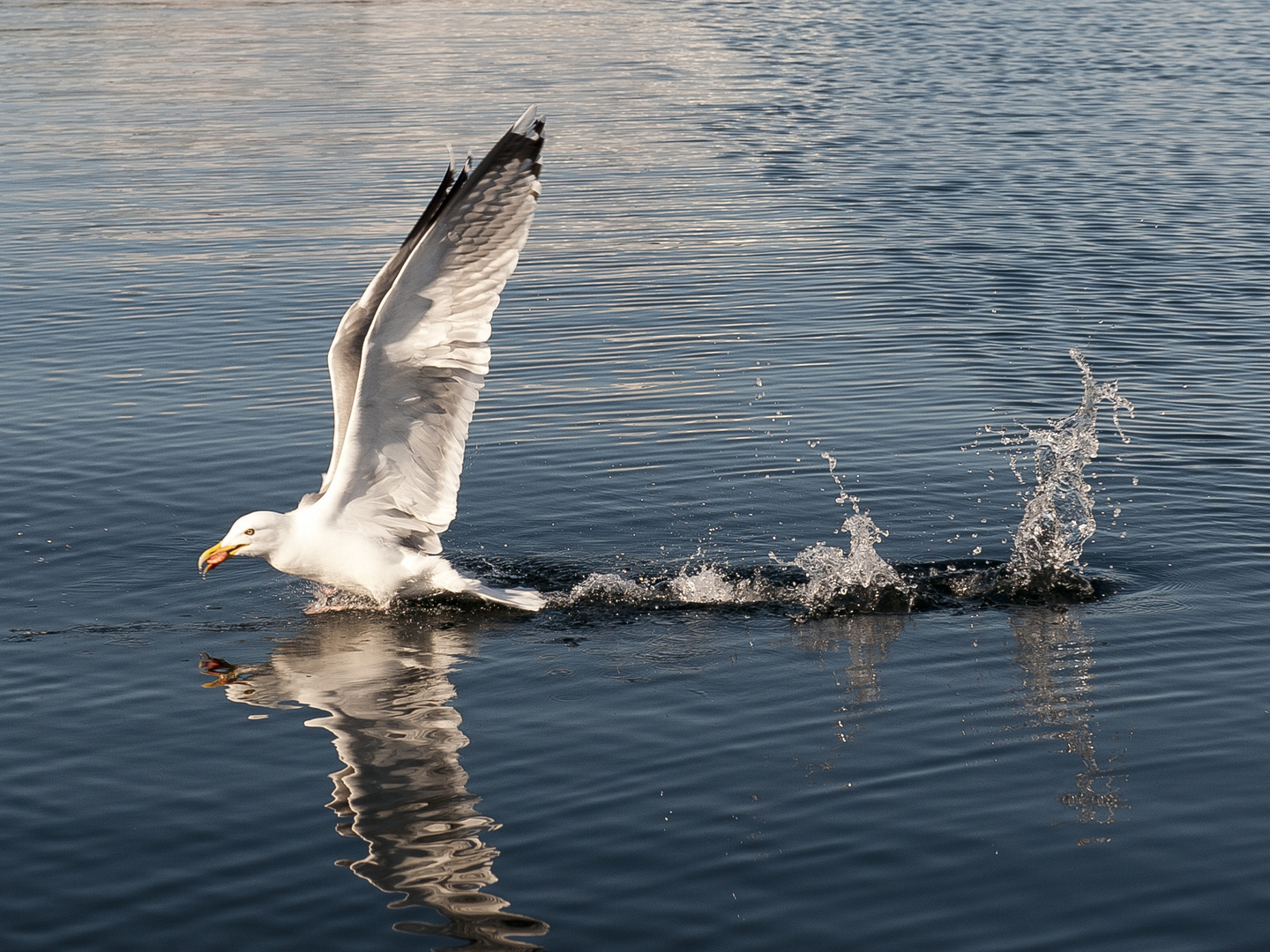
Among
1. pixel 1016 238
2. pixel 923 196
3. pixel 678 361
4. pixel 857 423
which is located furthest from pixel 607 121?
pixel 857 423

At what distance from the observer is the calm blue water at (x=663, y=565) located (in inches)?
294

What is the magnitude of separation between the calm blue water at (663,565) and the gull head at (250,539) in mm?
478

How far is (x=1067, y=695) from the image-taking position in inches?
367

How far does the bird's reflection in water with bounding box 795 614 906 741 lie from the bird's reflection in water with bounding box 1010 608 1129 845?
77cm

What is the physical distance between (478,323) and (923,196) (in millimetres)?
14596

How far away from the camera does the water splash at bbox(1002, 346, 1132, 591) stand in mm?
11133

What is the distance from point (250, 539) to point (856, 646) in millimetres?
3815

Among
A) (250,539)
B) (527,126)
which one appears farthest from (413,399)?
(527,126)

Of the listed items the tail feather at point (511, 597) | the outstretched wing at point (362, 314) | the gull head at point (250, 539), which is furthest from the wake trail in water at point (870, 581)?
the outstretched wing at point (362, 314)

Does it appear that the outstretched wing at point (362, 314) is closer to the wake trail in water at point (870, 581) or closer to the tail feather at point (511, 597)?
the tail feather at point (511, 597)

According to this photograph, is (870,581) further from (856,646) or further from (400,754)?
(400,754)

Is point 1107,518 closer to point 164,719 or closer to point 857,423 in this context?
point 857,423

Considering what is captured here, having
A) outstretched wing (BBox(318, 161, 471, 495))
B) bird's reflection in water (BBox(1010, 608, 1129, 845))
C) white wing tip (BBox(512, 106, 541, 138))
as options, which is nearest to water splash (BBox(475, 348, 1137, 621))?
bird's reflection in water (BBox(1010, 608, 1129, 845))

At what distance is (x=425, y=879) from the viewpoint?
7.55 meters
